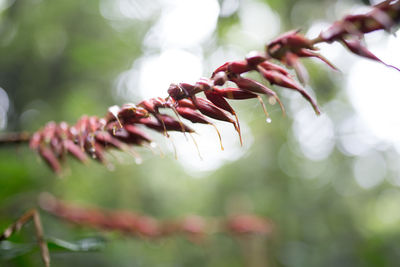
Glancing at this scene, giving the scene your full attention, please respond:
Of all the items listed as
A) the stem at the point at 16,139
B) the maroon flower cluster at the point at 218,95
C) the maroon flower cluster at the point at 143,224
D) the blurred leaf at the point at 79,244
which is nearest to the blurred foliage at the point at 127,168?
the maroon flower cluster at the point at 143,224

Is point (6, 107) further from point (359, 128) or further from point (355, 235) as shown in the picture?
point (359, 128)

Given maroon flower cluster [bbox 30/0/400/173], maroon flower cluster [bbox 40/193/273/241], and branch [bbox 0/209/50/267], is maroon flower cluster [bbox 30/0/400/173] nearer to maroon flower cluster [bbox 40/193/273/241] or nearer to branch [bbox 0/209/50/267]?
branch [bbox 0/209/50/267]

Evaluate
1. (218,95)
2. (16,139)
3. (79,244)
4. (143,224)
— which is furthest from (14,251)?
(218,95)

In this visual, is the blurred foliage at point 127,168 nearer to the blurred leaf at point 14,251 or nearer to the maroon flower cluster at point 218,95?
the blurred leaf at point 14,251

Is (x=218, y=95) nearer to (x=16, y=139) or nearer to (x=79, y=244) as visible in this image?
(x=16, y=139)

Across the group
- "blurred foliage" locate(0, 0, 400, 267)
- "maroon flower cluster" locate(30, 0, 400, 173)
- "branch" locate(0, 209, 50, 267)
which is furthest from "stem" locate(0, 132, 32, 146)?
"blurred foliage" locate(0, 0, 400, 267)
